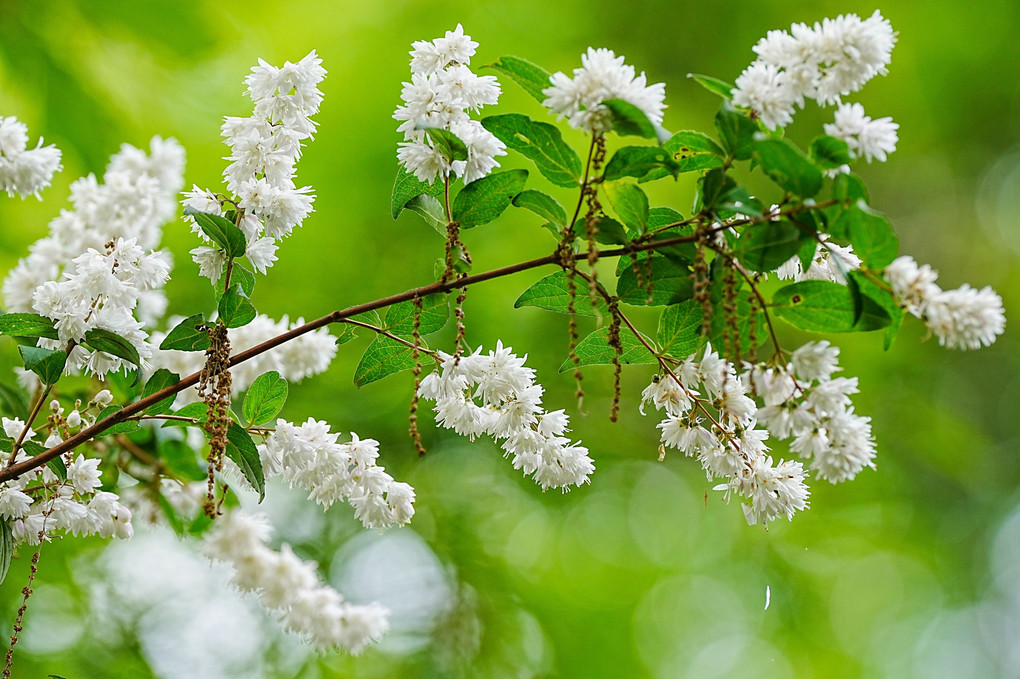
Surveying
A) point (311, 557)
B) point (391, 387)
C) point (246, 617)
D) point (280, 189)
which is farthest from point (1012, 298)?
point (280, 189)

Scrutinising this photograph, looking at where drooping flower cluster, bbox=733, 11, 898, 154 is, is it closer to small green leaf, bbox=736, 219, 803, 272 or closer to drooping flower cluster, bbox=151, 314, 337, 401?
small green leaf, bbox=736, 219, 803, 272

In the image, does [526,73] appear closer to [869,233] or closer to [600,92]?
[600,92]

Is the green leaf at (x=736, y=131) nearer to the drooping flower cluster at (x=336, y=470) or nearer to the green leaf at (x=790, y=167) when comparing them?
the green leaf at (x=790, y=167)

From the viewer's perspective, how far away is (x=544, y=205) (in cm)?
47

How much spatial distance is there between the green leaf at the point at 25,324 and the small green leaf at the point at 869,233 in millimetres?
519

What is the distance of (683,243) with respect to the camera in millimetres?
437

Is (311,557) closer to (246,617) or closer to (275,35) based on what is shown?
(246,617)

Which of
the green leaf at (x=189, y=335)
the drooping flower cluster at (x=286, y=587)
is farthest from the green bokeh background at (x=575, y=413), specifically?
the drooping flower cluster at (x=286, y=587)

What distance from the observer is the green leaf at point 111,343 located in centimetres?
53

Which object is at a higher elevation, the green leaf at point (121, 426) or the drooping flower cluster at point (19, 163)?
the drooping flower cluster at point (19, 163)

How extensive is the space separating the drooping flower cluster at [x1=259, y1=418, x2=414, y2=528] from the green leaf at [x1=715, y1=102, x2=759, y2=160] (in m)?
0.30

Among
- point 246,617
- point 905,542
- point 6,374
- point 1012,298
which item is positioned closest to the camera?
point 6,374

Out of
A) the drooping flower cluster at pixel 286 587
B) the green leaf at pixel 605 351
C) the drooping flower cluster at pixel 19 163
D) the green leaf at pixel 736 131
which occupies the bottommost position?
the drooping flower cluster at pixel 286 587

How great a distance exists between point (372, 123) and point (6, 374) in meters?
0.80
